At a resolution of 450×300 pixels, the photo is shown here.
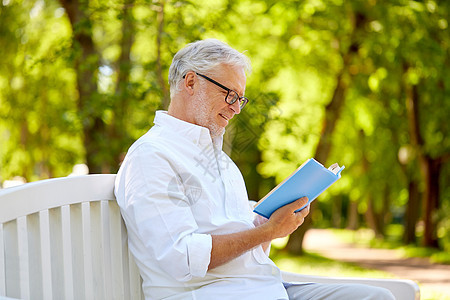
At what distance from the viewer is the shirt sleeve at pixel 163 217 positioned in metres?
2.01

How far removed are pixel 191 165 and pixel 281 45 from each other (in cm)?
961

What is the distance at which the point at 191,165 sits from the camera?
2.25m

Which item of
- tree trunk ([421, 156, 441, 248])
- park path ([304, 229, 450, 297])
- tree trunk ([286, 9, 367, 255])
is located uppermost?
tree trunk ([286, 9, 367, 255])

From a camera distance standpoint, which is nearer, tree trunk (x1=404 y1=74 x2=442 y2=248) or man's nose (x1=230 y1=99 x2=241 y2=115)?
man's nose (x1=230 y1=99 x2=241 y2=115)

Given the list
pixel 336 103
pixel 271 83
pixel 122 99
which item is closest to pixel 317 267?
pixel 336 103

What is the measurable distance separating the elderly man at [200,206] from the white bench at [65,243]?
107 millimetres

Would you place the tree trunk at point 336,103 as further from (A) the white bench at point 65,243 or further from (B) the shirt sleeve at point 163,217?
(B) the shirt sleeve at point 163,217

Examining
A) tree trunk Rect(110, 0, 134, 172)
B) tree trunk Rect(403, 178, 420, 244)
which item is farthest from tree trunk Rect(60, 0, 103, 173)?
tree trunk Rect(403, 178, 420, 244)

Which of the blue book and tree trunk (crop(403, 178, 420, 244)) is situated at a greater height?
the blue book

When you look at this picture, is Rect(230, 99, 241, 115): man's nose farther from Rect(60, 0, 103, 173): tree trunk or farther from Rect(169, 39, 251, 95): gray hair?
Rect(60, 0, 103, 173): tree trunk

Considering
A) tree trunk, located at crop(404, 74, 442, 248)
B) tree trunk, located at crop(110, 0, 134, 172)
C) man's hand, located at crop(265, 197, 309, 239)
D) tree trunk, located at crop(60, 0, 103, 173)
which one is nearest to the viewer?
man's hand, located at crop(265, 197, 309, 239)

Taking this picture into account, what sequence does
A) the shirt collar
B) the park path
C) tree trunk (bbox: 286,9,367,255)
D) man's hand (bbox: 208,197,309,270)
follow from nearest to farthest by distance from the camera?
man's hand (bbox: 208,197,309,270) < the shirt collar < the park path < tree trunk (bbox: 286,9,367,255)

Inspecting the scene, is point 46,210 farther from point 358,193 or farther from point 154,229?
point 358,193

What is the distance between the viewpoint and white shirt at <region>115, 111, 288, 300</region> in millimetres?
2031
